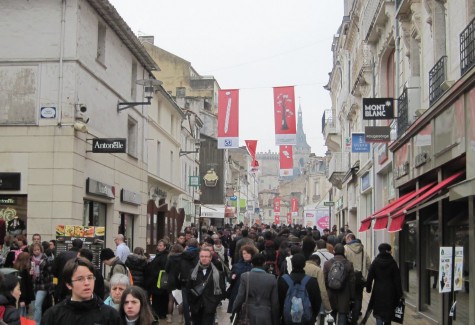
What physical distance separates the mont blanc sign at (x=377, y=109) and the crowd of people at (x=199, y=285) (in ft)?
11.0

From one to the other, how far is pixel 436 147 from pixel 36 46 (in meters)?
11.1

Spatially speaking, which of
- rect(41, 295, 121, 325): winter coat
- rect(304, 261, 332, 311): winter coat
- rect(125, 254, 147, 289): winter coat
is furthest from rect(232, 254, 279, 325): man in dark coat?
rect(125, 254, 147, 289): winter coat

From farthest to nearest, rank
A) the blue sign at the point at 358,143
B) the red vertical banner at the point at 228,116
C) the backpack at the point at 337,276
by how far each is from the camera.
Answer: the red vertical banner at the point at 228,116, the blue sign at the point at 358,143, the backpack at the point at 337,276

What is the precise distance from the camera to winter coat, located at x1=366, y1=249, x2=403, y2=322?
11.4 m

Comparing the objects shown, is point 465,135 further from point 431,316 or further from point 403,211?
point 431,316

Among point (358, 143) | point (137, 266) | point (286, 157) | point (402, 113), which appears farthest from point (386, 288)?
point (286, 157)

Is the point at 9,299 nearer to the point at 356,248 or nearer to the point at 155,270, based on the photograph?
the point at 155,270

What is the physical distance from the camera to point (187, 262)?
1148cm

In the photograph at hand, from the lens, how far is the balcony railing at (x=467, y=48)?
11.1 metres

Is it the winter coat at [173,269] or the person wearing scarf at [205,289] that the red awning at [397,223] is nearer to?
the person wearing scarf at [205,289]

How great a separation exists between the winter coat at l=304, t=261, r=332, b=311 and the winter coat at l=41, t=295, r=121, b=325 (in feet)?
18.9

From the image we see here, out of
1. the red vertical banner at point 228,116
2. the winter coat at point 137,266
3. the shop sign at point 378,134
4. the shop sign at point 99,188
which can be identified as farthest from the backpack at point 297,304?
the red vertical banner at point 228,116

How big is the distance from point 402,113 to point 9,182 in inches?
413

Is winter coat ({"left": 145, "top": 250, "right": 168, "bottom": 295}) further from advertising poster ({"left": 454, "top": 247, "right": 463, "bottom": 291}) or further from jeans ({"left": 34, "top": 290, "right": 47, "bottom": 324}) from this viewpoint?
advertising poster ({"left": 454, "top": 247, "right": 463, "bottom": 291})
